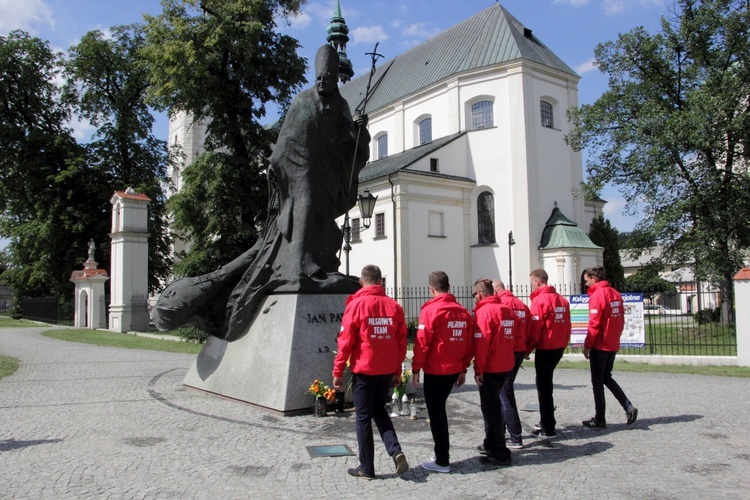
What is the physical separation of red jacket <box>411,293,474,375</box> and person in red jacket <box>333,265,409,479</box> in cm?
17

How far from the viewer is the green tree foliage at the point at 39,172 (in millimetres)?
29109

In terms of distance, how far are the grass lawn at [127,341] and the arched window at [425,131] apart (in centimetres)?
2254

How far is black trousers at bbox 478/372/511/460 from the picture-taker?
509 centimetres

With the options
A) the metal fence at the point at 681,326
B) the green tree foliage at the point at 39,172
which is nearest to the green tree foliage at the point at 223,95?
the metal fence at the point at 681,326

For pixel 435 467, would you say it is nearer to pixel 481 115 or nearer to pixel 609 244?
pixel 481 115

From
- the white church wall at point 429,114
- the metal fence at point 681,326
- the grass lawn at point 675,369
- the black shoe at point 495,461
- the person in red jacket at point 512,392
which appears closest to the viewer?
the black shoe at point 495,461

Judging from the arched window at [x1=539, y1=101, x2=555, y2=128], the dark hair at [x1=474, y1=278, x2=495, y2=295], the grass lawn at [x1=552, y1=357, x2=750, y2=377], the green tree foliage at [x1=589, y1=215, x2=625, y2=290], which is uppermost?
the arched window at [x1=539, y1=101, x2=555, y2=128]

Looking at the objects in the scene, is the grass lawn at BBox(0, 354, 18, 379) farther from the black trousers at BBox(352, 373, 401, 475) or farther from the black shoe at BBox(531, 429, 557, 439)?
the black shoe at BBox(531, 429, 557, 439)

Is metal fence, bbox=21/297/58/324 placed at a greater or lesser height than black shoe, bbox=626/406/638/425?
greater

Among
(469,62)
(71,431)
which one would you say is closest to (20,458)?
(71,431)

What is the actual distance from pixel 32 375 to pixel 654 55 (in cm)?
2220

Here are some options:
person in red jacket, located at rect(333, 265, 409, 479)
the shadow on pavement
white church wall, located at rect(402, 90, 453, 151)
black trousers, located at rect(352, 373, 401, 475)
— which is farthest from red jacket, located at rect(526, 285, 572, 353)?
white church wall, located at rect(402, 90, 453, 151)

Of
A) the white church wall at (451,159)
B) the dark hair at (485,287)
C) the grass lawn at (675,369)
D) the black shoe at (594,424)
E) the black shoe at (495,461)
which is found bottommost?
the grass lawn at (675,369)

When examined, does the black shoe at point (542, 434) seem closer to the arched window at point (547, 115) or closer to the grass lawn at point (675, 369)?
the grass lawn at point (675, 369)
